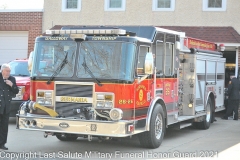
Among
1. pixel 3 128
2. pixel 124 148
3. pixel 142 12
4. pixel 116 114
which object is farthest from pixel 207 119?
pixel 3 128

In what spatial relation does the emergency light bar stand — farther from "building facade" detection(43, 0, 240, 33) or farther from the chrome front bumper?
"building facade" detection(43, 0, 240, 33)

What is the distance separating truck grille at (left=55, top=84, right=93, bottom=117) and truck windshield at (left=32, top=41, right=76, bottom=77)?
0.85ft

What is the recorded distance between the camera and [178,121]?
37.9ft

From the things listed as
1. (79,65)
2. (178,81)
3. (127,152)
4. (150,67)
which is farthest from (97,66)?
(178,81)

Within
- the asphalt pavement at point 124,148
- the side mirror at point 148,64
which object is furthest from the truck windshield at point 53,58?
the asphalt pavement at point 124,148

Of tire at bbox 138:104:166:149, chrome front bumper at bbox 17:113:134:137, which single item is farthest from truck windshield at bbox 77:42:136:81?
tire at bbox 138:104:166:149

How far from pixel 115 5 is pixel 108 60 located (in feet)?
32.1

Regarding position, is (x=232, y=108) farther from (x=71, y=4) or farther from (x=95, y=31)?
(x=95, y=31)

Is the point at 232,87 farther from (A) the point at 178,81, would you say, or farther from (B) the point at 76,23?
(B) the point at 76,23

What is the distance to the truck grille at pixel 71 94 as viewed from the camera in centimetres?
914

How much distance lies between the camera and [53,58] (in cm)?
952

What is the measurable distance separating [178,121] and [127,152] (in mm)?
2291

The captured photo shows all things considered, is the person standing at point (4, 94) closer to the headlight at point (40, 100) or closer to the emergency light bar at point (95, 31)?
the headlight at point (40, 100)

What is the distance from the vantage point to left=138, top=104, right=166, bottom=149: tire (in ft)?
32.0
